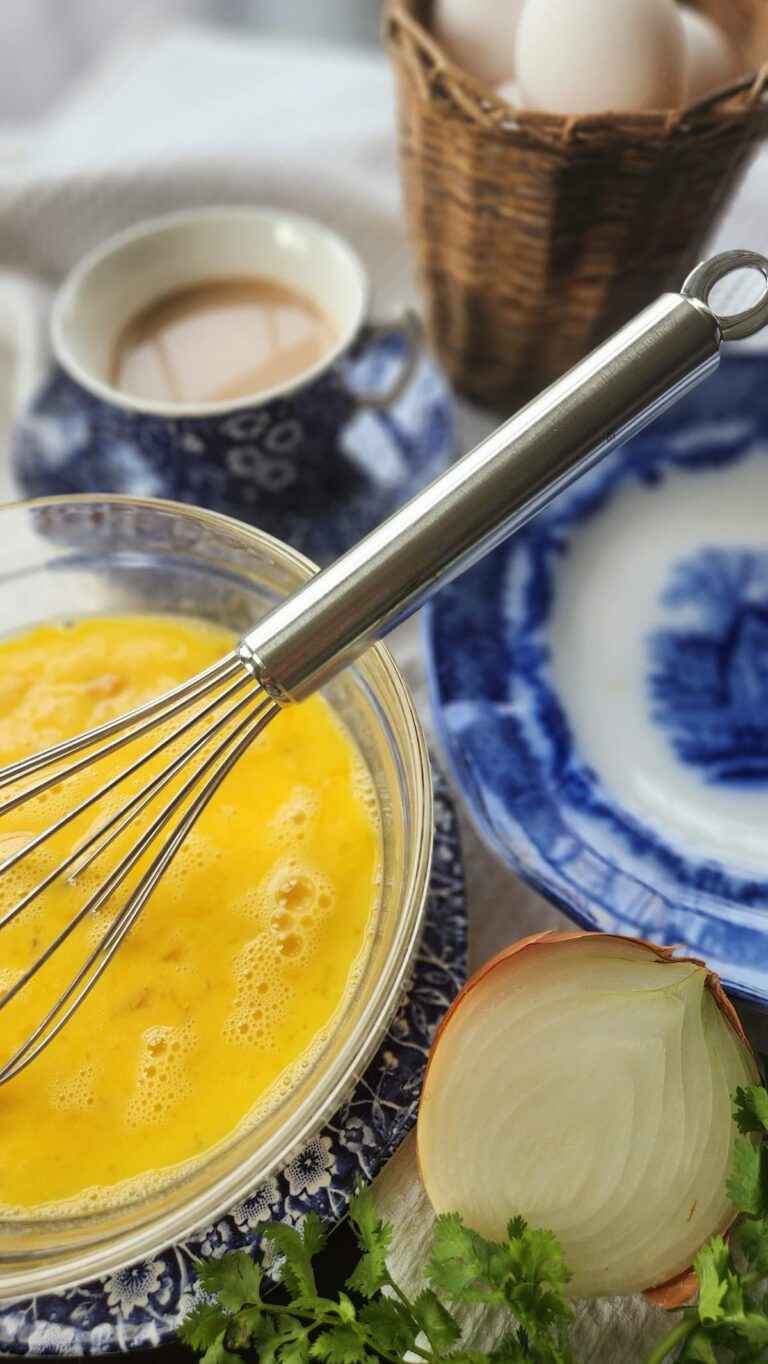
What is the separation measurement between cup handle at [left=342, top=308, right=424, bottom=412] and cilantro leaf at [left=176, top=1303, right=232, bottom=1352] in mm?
644

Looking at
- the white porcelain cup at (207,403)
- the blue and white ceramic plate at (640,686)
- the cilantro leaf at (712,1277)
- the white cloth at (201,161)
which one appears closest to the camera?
the cilantro leaf at (712,1277)

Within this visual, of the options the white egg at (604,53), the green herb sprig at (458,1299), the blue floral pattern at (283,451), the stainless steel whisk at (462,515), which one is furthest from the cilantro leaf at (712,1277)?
the white egg at (604,53)

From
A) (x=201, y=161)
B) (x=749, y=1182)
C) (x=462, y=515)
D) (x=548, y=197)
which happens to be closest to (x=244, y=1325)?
(x=749, y=1182)

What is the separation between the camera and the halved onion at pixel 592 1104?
23.0 inches

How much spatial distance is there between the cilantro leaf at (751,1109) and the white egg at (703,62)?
2.03 ft

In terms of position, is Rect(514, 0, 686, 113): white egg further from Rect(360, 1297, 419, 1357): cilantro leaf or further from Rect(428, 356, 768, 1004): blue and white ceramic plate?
Rect(360, 1297, 419, 1357): cilantro leaf

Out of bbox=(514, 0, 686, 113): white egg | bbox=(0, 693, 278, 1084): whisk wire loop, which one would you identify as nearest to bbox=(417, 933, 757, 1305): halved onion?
bbox=(0, 693, 278, 1084): whisk wire loop

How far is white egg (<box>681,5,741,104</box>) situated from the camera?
0.79m

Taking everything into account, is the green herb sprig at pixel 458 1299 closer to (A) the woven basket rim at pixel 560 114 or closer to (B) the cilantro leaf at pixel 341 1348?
(B) the cilantro leaf at pixel 341 1348

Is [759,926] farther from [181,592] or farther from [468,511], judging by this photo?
[181,592]

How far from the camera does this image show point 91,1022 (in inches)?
25.4

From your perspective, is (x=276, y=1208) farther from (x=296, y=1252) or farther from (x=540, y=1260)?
(x=540, y=1260)

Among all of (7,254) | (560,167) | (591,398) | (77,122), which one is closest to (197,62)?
(77,122)

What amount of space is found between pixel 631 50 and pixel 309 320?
13.4 inches
